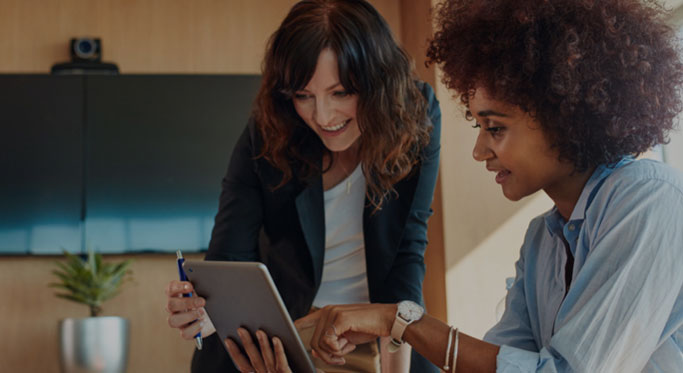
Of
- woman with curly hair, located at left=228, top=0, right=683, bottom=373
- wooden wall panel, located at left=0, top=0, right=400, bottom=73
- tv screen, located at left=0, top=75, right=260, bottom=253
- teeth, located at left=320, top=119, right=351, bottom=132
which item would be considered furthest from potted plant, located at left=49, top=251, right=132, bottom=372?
woman with curly hair, located at left=228, top=0, right=683, bottom=373

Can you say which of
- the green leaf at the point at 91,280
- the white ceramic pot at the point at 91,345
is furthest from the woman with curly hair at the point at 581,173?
the green leaf at the point at 91,280

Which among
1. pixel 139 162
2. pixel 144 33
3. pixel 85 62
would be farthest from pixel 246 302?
pixel 144 33

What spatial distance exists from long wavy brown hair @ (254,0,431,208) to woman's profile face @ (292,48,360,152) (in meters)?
0.01

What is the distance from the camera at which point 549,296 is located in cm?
125

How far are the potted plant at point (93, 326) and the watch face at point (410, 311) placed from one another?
9.84 ft

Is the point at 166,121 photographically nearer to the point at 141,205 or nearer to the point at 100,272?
the point at 141,205

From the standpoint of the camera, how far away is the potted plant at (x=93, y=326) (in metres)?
3.68

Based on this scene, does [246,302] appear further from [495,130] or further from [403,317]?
[495,130]

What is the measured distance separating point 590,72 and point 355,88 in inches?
25.9

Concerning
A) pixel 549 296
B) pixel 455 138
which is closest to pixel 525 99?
pixel 549 296

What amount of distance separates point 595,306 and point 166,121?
3.66m

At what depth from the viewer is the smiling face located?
1.12 meters

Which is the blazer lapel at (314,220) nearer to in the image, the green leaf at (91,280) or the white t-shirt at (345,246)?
the white t-shirt at (345,246)

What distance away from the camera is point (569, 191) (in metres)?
1.17
